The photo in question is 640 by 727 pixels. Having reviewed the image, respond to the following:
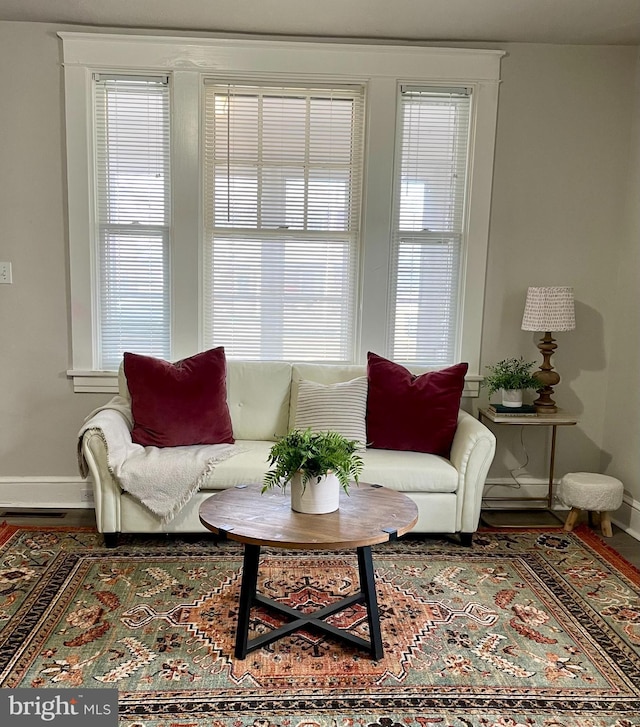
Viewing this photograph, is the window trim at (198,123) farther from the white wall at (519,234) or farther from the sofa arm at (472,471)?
the sofa arm at (472,471)

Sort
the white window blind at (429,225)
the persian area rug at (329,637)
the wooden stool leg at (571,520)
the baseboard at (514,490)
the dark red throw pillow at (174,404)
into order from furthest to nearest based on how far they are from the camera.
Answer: the baseboard at (514,490) → the white window blind at (429,225) → the wooden stool leg at (571,520) → the dark red throw pillow at (174,404) → the persian area rug at (329,637)

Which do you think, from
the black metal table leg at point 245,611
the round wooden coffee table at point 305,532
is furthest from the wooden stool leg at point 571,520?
the black metal table leg at point 245,611

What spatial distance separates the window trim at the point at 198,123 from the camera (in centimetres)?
355

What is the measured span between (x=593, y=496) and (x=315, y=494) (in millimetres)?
1861

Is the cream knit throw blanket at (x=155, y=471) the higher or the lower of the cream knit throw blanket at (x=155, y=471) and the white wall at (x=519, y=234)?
the lower

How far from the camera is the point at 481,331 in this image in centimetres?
385

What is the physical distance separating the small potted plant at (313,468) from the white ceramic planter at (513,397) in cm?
158

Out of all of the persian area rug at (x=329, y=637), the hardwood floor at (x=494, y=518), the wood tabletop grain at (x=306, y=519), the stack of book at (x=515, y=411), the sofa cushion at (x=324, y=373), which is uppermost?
the sofa cushion at (x=324, y=373)

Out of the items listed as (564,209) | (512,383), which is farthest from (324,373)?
(564,209)

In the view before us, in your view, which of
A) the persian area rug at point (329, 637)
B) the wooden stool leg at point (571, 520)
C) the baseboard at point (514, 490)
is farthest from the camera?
the baseboard at point (514, 490)

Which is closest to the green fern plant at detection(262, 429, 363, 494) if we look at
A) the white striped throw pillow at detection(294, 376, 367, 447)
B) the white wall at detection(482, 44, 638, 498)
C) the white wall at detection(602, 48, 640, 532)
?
the white striped throw pillow at detection(294, 376, 367, 447)

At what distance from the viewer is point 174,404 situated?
3299 millimetres

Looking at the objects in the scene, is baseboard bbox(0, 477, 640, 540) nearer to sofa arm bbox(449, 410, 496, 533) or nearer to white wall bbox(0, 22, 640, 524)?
white wall bbox(0, 22, 640, 524)

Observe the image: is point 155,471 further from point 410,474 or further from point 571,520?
point 571,520
